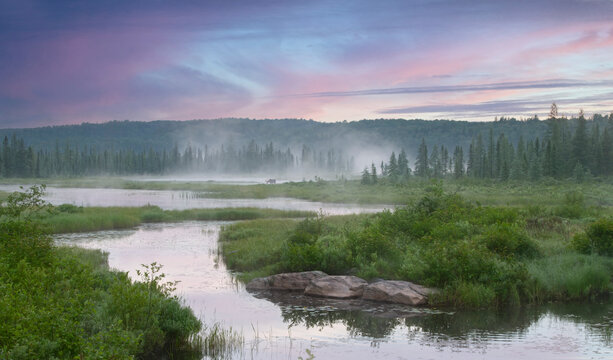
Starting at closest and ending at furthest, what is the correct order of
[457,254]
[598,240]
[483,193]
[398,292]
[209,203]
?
1. [398,292]
2. [457,254]
3. [598,240]
4. [209,203]
5. [483,193]

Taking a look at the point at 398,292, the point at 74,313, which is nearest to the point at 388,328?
the point at 398,292

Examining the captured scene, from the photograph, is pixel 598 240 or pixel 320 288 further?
pixel 598 240

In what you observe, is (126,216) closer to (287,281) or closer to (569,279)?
(287,281)

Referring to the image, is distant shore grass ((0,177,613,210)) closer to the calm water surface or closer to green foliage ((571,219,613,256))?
green foliage ((571,219,613,256))

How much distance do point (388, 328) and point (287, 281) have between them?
17.3 feet

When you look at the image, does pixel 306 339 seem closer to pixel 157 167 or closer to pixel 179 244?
pixel 179 244

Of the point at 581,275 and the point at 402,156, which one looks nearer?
the point at 581,275

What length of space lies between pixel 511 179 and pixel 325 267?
75791 millimetres

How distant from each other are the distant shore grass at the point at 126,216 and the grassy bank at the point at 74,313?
19.3 meters

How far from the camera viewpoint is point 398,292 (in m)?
16.4

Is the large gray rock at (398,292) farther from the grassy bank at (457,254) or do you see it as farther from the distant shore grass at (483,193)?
the distant shore grass at (483,193)

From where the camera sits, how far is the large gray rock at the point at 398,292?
635 inches

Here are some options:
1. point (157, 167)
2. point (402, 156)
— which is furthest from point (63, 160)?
point (402, 156)

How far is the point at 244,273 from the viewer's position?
20531mm
